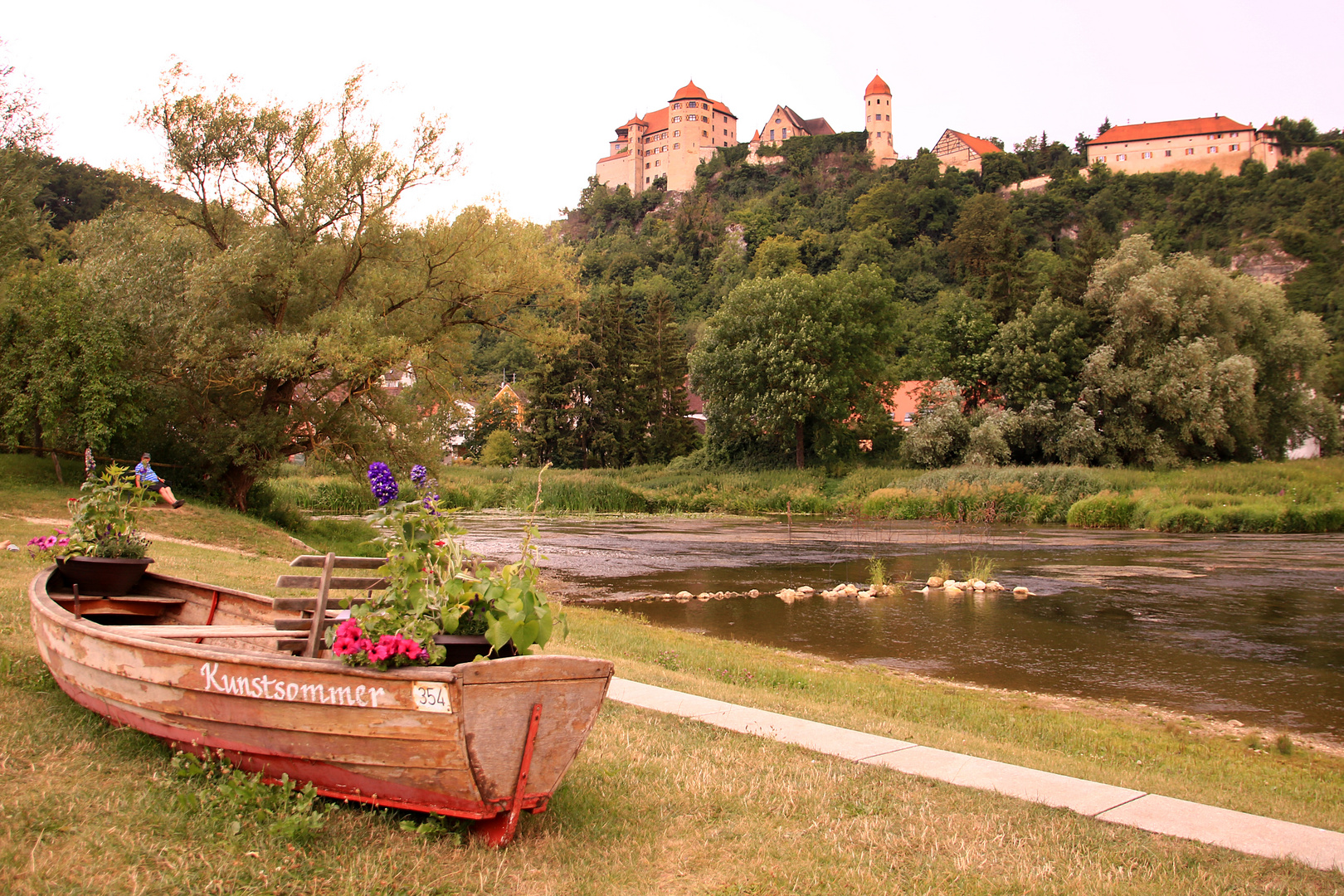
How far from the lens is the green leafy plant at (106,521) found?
7234mm

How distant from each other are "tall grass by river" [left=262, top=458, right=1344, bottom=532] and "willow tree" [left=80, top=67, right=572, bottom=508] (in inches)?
143

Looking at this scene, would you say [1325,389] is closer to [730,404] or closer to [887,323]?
[887,323]

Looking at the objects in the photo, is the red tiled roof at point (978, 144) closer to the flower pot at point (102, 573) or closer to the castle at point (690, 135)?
the castle at point (690, 135)

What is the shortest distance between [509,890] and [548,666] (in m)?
1.03

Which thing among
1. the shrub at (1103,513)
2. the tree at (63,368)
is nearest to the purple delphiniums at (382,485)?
the tree at (63,368)

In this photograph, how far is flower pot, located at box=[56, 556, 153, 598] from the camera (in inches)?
283

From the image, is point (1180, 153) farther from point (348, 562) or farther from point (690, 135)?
point (348, 562)

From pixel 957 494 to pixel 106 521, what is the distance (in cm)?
3744

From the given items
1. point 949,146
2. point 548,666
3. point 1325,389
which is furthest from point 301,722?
point 949,146

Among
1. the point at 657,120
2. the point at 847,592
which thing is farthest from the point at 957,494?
the point at 657,120

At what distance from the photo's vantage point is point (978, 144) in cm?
14250

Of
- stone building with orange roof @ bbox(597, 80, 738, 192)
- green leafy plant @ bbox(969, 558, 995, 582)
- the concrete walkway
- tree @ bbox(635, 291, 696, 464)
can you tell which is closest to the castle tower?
stone building with orange roof @ bbox(597, 80, 738, 192)

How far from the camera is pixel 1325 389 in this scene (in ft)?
191

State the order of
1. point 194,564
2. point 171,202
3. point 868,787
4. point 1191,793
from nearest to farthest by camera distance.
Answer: point 868,787 < point 1191,793 < point 194,564 < point 171,202
